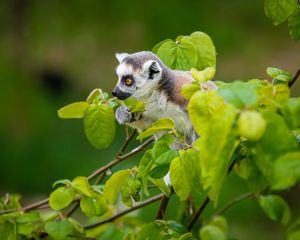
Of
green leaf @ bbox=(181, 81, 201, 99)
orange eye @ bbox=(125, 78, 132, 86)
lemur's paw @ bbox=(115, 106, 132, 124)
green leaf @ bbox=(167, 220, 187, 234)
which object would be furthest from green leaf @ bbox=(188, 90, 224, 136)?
orange eye @ bbox=(125, 78, 132, 86)

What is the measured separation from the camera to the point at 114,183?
2094 millimetres

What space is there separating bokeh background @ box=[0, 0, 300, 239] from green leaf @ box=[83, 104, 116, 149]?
4.42 metres

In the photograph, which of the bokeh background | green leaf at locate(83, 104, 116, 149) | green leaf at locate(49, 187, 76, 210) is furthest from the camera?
the bokeh background

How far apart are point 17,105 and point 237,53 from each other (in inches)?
80.6

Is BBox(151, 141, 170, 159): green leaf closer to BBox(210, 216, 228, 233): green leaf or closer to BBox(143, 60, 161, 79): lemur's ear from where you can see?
BBox(210, 216, 228, 233): green leaf

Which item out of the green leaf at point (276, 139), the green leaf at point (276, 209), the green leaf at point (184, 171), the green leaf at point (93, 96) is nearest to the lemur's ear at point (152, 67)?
the green leaf at point (93, 96)

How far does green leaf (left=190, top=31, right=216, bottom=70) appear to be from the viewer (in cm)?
234

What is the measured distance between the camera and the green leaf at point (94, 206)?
2230mm

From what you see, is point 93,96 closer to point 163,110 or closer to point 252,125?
point 163,110

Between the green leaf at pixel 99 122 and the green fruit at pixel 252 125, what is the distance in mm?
688

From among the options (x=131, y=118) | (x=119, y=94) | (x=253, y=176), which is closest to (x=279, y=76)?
(x=253, y=176)

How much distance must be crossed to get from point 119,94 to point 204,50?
1.56ft

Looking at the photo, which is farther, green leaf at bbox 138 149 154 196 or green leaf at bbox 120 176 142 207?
green leaf at bbox 120 176 142 207

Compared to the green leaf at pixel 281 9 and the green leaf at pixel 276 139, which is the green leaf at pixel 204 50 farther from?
the green leaf at pixel 276 139
